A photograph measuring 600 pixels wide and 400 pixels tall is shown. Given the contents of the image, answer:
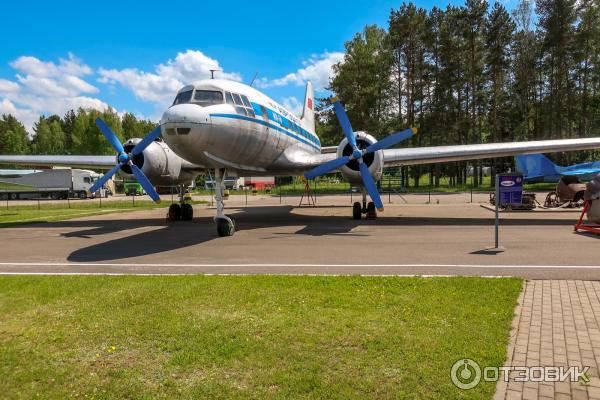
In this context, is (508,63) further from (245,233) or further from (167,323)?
(167,323)

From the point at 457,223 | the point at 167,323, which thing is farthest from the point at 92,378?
the point at 457,223

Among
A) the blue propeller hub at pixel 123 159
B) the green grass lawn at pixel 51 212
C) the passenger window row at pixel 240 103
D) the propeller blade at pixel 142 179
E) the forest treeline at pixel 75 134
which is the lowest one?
the green grass lawn at pixel 51 212

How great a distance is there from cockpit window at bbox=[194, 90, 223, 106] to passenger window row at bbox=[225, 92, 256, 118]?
320 millimetres

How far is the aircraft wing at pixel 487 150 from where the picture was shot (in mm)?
16969

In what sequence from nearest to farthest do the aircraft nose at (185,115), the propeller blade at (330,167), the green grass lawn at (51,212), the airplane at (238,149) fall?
the aircraft nose at (185,115)
the airplane at (238,149)
the propeller blade at (330,167)
the green grass lawn at (51,212)

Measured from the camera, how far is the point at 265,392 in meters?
3.82

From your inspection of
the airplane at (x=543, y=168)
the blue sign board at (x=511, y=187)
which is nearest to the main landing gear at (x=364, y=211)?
the blue sign board at (x=511, y=187)

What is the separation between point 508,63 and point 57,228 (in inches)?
2115

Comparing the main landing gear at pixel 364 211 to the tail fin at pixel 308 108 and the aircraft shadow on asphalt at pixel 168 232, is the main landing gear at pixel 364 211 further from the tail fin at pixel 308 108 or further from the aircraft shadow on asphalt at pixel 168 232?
the tail fin at pixel 308 108

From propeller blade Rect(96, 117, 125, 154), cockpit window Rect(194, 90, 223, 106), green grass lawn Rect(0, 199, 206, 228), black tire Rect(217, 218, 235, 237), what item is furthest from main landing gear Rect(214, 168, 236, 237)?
green grass lawn Rect(0, 199, 206, 228)

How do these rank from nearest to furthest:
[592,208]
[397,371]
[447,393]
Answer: [447,393], [397,371], [592,208]

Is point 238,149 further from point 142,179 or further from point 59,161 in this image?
point 59,161

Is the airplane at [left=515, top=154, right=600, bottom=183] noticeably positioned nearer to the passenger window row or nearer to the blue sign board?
the blue sign board

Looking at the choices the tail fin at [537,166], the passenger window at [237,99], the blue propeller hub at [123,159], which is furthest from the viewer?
the tail fin at [537,166]
